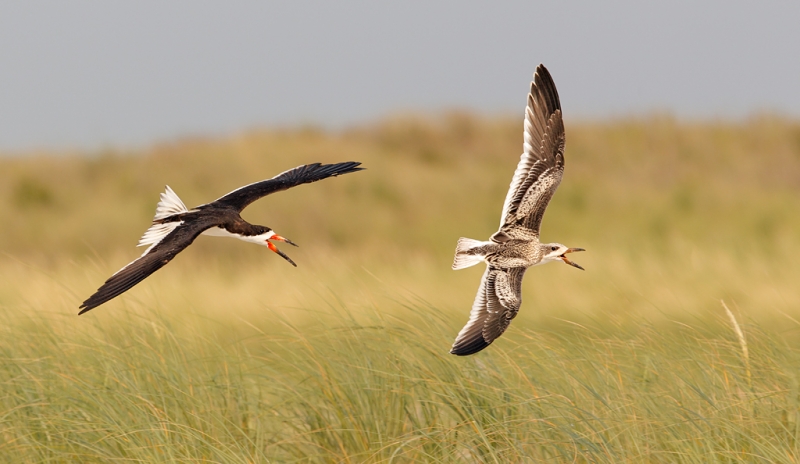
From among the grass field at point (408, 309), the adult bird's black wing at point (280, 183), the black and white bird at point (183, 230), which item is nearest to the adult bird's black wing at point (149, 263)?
the black and white bird at point (183, 230)

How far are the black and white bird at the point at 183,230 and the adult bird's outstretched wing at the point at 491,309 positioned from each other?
0.69 m

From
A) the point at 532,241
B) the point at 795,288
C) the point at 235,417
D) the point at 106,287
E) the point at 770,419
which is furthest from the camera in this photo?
the point at 795,288

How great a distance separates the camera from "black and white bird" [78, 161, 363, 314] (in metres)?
2.70

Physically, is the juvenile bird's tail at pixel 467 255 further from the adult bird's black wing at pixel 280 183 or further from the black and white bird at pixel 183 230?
the black and white bird at pixel 183 230

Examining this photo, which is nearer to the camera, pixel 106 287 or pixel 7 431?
pixel 106 287

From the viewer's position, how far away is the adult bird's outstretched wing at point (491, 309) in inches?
115

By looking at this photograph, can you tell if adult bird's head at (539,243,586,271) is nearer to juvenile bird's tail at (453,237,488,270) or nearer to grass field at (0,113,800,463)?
juvenile bird's tail at (453,237,488,270)

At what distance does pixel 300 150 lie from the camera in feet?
63.5

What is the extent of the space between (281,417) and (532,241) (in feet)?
8.25

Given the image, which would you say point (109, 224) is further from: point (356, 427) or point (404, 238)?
point (356, 427)

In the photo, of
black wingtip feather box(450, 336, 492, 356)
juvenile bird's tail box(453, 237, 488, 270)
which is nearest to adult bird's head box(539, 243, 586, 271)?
juvenile bird's tail box(453, 237, 488, 270)

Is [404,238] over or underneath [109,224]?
underneath

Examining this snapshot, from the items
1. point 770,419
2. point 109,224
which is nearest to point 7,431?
point 770,419

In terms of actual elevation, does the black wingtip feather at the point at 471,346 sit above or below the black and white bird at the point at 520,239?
below
